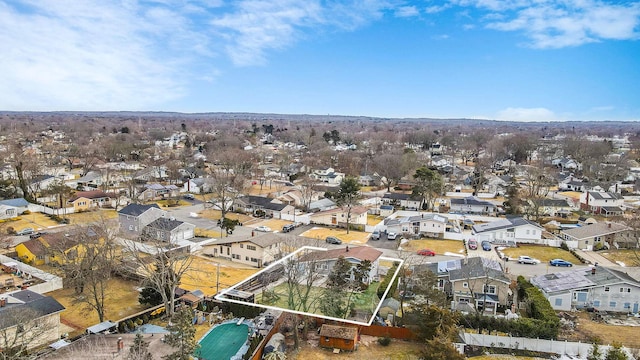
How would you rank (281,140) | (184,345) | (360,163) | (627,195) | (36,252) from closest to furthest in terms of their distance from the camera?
1. (184,345)
2. (36,252)
3. (627,195)
4. (360,163)
5. (281,140)

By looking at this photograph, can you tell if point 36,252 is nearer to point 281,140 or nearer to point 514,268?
point 514,268

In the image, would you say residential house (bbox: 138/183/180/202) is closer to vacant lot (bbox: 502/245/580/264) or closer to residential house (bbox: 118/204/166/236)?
residential house (bbox: 118/204/166/236)

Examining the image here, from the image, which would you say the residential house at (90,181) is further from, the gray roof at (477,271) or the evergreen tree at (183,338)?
the gray roof at (477,271)

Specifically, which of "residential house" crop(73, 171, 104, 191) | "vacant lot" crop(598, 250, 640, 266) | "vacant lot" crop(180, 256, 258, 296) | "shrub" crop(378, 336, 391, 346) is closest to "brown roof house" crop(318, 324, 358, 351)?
"shrub" crop(378, 336, 391, 346)

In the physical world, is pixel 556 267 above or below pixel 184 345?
below

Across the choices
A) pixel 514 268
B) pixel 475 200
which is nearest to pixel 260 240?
pixel 514 268
